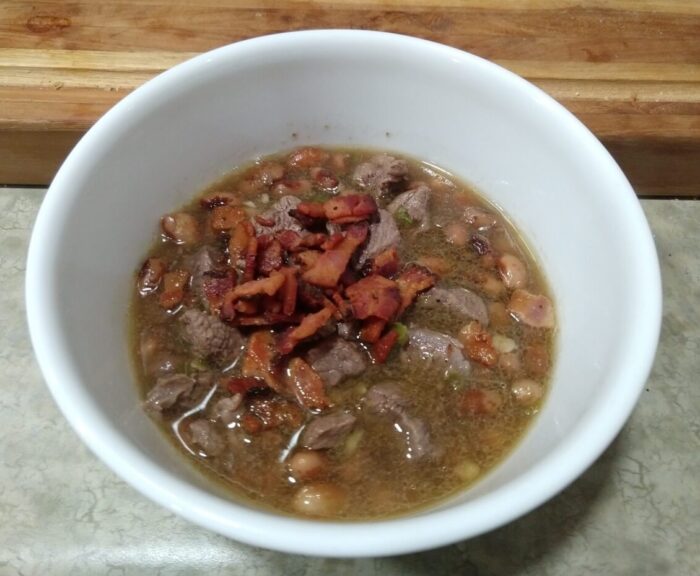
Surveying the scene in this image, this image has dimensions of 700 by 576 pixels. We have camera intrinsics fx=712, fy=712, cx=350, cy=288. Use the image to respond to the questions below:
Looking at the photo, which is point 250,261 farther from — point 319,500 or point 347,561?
point 347,561

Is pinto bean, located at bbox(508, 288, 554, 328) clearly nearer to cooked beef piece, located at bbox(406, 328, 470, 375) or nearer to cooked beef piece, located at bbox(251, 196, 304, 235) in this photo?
cooked beef piece, located at bbox(406, 328, 470, 375)

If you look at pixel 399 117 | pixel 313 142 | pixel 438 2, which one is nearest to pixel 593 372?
pixel 399 117

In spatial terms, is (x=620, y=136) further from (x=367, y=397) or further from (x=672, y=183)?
(x=367, y=397)

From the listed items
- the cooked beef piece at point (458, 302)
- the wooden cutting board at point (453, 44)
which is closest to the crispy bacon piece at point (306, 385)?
the cooked beef piece at point (458, 302)

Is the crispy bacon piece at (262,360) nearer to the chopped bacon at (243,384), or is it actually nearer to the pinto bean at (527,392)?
the chopped bacon at (243,384)

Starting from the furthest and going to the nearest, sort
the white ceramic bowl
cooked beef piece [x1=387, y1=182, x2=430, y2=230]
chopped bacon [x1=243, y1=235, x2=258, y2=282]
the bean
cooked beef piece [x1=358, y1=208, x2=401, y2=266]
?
cooked beef piece [x1=387, y1=182, x2=430, y2=230]
cooked beef piece [x1=358, y1=208, x2=401, y2=266]
chopped bacon [x1=243, y1=235, x2=258, y2=282]
the bean
the white ceramic bowl

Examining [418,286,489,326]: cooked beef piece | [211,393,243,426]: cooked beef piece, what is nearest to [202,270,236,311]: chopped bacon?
[211,393,243,426]: cooked beef piece

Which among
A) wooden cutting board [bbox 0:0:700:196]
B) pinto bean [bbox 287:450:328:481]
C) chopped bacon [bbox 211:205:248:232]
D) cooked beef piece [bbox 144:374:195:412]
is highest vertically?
wooden cutting board [bbox 0:0:700:196]
